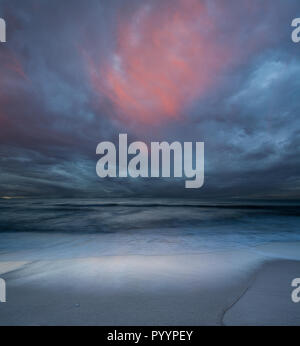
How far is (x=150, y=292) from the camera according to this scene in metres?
3.53

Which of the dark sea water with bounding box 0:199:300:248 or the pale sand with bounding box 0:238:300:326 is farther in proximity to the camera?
the dark sea water with bounding box 0:199:300:248

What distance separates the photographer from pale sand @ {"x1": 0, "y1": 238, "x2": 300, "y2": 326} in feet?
9.16

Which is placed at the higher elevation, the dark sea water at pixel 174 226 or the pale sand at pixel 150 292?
the pale sand at pixel 150 292

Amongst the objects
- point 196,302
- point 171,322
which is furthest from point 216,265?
point 171,322

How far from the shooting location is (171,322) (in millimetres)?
2688

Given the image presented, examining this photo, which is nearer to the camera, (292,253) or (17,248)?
(292,253)

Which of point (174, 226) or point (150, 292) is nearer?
point (150, 292)

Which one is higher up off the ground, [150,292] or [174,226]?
[150,292]

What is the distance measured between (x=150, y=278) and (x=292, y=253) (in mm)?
5445

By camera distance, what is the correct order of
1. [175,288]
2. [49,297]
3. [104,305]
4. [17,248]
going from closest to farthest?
[104,305] → [49,297] → [175,288] → [17,248]

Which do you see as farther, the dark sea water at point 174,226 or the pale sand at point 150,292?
the dark sea water at point 174,226

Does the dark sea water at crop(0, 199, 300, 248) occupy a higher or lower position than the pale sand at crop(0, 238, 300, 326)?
lower

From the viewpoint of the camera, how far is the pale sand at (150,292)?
2.79m
